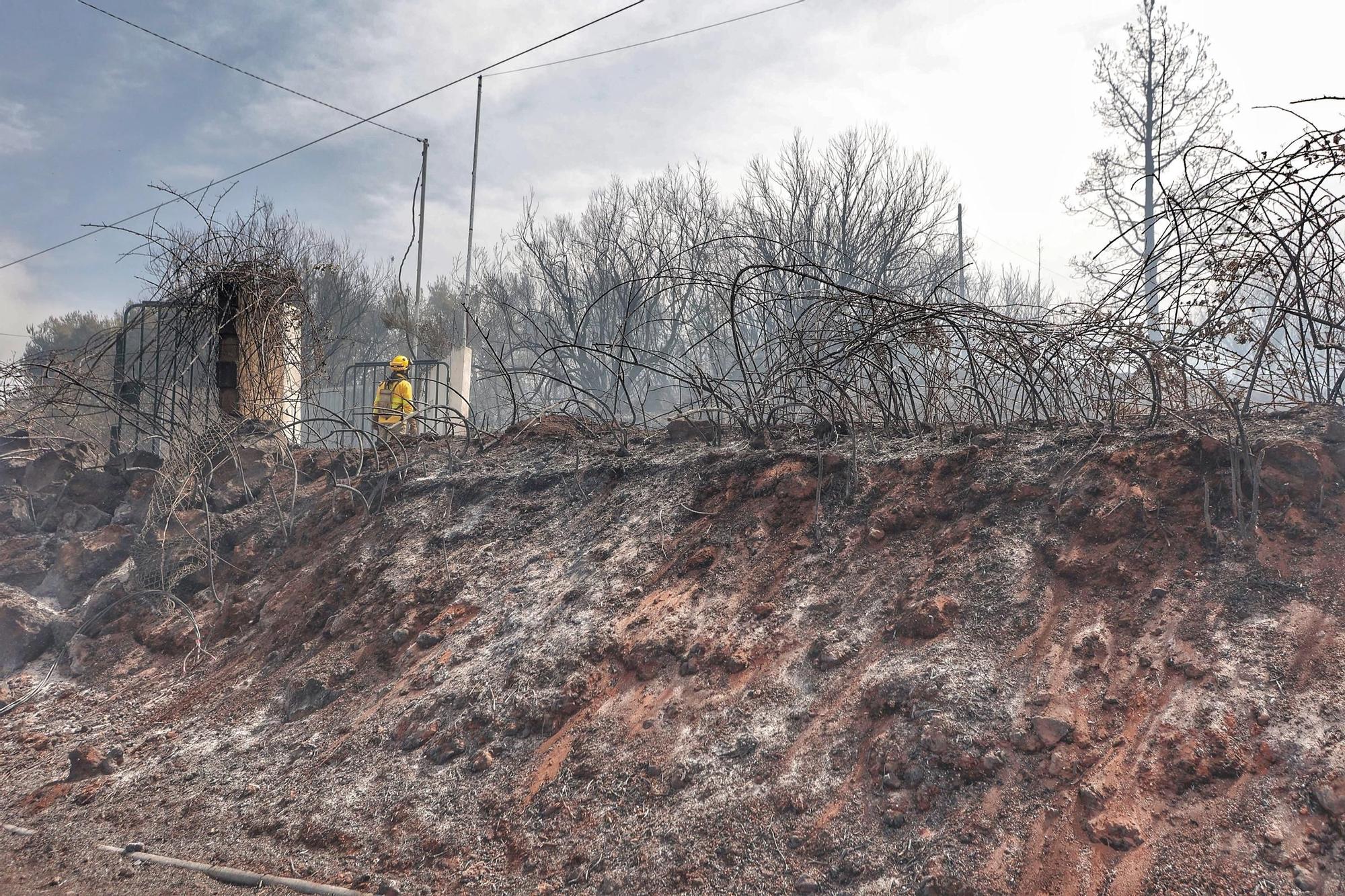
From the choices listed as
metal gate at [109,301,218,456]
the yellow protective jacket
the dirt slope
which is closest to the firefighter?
the yellow protective jacket

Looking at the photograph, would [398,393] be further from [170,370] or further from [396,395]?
[170,370]

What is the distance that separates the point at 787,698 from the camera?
11.3 feet

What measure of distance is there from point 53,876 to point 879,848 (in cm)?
343

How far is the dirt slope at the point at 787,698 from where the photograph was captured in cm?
264

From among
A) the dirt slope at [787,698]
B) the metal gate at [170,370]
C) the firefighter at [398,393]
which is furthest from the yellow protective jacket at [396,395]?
the dirt slope at [787,698]

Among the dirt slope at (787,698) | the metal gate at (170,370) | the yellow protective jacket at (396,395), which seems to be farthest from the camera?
the yellow protective jacket at (396,395)

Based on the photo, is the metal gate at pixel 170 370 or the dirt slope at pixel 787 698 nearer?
the dirt slope at pixel 787 698

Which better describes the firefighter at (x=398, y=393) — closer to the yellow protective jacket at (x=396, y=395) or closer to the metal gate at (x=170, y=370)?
the yellow protective jacket at (x=396, y=395)

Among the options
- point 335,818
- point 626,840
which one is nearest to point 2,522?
point 335,818

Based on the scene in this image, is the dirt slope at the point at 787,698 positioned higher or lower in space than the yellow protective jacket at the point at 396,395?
lower

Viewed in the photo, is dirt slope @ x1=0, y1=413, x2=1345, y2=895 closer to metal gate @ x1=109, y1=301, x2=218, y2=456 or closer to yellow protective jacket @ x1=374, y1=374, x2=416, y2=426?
metal gate @ x1=109, y1=301, x2=218, y2=456

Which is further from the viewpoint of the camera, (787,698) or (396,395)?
(396,395)

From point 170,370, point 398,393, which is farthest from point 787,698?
point 170,370

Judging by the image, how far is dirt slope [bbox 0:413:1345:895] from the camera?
2.64 m
